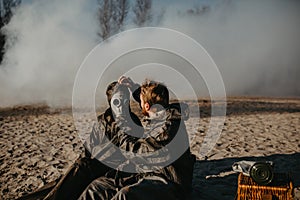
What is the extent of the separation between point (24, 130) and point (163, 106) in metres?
5.53

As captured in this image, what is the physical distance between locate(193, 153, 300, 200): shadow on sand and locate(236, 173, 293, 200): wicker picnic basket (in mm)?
791

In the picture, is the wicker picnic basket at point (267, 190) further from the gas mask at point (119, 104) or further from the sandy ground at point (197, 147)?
the gas mask at point (119, 104)

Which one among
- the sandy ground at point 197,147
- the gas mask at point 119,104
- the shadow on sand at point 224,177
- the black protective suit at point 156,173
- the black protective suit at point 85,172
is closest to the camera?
the black protective suit at point 156,173

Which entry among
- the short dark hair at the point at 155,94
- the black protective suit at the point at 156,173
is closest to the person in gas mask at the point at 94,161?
the black protective suit at the point at 156,173

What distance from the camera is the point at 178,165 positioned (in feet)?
11.3

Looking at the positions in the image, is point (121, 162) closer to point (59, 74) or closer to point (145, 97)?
point (145, 97)

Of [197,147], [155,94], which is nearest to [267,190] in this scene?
[155,94]

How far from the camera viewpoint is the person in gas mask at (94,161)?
147 inches

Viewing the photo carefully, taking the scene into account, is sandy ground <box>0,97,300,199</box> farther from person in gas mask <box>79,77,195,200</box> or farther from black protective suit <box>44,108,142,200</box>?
black protective suit <box>44,108,142,200</box>

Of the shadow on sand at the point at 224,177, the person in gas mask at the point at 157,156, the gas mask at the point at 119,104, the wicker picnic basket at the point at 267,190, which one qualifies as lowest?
the shadow on sand at the point at 224,177

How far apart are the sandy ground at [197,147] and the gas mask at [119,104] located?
1237mm

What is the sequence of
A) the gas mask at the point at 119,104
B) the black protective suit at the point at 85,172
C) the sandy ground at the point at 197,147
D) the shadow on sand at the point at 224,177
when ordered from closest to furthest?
the black protective suit at the point at 85,172
the gas mask at the point at 119,104
the shadow on sand at the point at 224,177
the sandy ground at the point at 197,147

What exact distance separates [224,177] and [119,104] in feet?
6.27

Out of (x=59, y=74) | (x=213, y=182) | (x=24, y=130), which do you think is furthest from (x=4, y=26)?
(x=213, y=182)
